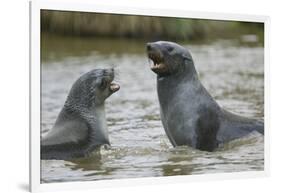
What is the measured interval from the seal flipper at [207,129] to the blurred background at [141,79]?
0.07m

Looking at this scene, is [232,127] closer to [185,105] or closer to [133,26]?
[185,105]

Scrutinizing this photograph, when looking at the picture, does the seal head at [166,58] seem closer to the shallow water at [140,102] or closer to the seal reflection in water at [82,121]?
the shallow water at [140,102]

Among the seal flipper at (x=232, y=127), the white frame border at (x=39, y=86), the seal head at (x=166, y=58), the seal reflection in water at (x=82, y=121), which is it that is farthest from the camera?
the seal flipper at (x=232, y=127)

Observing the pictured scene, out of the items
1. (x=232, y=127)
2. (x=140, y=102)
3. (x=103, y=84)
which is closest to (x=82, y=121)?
(x=103, y=84)

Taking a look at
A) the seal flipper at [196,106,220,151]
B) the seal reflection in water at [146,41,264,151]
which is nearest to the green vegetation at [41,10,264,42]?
the seal reflection in water at [146,41,264,151]

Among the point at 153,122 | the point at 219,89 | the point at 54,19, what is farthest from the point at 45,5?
the point at 219,89

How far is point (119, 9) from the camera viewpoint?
4605 mm

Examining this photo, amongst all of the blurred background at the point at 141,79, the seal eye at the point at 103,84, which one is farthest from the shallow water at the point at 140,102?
the seal eye at the point at 103,84

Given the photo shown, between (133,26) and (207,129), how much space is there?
100cm

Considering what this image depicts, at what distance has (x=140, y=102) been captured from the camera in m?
4.79

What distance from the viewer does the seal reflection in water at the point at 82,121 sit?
436cm

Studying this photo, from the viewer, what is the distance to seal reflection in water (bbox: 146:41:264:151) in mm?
4773
